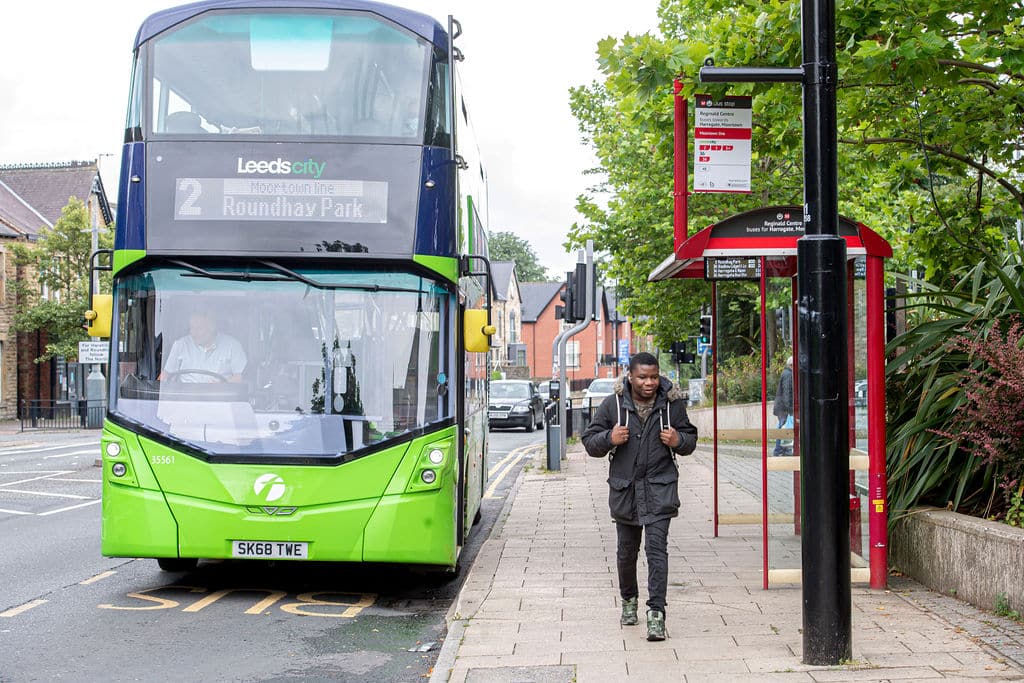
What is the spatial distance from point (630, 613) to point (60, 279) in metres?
41.0

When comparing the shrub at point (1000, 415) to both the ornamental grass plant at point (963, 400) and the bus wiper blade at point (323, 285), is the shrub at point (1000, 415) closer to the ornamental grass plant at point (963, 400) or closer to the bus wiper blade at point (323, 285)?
the ornamental grass plant at point (963, 400)

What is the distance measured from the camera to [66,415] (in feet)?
140

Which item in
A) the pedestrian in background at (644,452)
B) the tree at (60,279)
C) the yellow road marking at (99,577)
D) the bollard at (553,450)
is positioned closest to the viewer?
the pedestrian in background at (644,452)

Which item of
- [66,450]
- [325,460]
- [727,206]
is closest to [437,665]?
[325,460]

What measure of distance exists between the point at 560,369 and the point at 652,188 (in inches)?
377

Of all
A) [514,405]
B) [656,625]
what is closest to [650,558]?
[656,625]

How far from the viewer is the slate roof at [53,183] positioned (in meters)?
51.0

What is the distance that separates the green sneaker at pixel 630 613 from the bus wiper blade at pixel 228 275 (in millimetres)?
3488

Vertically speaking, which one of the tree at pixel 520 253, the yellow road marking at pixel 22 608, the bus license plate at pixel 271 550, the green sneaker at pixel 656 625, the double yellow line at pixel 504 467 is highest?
the tree at pixel 520 253

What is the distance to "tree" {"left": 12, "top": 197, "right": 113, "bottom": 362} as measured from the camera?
4325cm

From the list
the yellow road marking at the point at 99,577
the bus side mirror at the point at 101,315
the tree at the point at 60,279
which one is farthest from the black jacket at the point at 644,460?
the tree at the point at 60,279

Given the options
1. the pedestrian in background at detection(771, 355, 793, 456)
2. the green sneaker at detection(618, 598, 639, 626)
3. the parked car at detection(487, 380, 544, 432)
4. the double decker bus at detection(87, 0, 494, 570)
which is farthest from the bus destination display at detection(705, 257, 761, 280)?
the parked car at detection(487, 380, 544, 432)

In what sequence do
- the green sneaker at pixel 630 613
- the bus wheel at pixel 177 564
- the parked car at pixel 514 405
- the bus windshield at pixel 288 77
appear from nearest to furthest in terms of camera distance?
the green sneaker at pixel 630 613 → the bus windshield at pixel 288 77 → the bus wheel at pixel 177 564 → the parked car at pixel 514 405

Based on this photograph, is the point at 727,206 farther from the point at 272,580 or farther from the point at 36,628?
the point at 36,628
